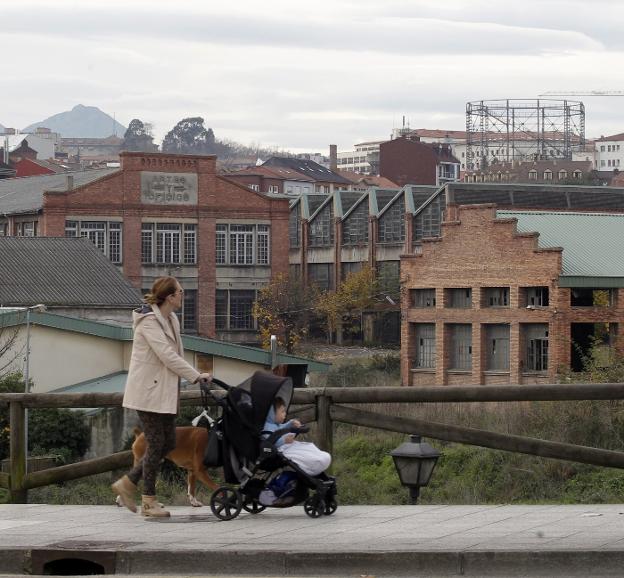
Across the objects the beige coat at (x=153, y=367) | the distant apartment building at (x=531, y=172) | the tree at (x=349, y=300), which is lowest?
the tree at (x=349, y=300)

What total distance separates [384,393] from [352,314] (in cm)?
7083

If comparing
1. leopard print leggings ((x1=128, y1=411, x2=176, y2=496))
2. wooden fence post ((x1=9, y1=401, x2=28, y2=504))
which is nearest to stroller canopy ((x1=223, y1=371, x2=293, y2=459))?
leopard print leggings ((x1=128, y1=411, x2=176, y2=496))

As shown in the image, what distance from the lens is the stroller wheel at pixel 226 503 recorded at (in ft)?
35.7

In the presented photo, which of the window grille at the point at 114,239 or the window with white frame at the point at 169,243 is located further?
the window with white frame at the point at 169,243

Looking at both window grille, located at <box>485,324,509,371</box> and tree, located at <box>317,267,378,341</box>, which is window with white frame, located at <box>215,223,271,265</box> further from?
window grille, located at <box>485,324,509,371</box>

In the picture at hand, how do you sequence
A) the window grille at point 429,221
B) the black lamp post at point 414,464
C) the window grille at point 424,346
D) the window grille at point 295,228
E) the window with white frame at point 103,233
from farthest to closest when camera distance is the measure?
the window grille at point 295,228 < the window grille at point 429,221 < the window with white frame at point 103,233 < the window grille at point 424,346 < the black lamp post at point 414,464

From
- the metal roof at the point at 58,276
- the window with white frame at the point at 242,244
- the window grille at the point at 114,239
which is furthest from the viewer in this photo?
the window with white frame at the point at 242,244

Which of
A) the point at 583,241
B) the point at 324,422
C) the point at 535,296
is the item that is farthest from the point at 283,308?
the point at 324,422

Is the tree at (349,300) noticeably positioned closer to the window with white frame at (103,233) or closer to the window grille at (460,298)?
the window with white frame at (103,233)

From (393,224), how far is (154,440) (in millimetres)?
76109

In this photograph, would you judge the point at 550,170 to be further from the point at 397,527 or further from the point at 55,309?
the point at 397,527

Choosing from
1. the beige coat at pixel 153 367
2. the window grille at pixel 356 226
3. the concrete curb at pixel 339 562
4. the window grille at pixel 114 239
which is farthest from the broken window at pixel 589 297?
the concrete curb at pixel 339 562

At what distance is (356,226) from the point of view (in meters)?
89.9

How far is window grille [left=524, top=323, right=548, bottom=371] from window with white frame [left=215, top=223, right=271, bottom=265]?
94.7ft
